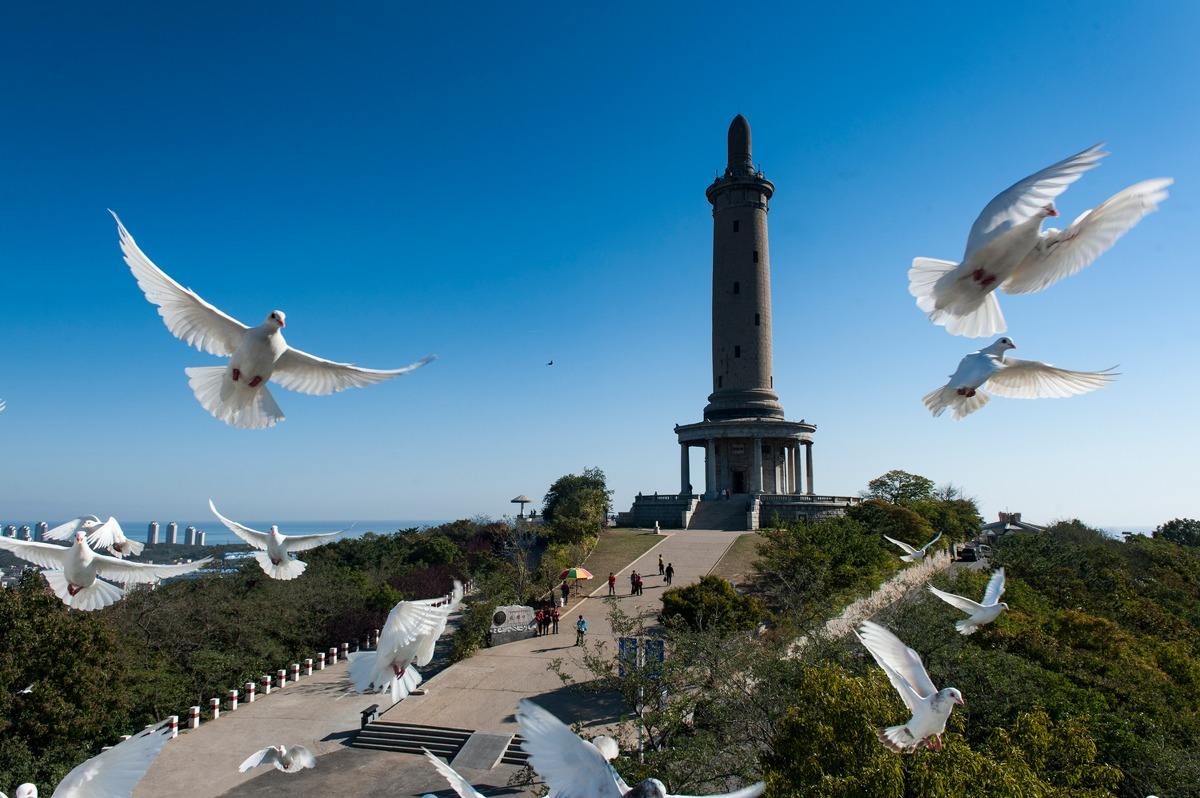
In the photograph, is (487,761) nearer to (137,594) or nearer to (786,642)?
(786,642)

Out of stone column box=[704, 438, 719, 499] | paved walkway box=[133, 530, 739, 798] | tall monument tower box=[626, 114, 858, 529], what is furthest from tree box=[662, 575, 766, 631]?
stone column box=[704, 438, 719, 499]

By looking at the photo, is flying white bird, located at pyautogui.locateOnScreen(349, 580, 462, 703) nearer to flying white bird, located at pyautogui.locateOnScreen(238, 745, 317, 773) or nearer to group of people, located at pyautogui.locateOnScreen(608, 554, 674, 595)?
flying white bird, located at pyautogui.locateOnScreen(238, 745, 317, 773)

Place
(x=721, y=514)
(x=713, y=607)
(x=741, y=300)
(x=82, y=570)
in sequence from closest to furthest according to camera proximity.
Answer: (x=82, y=570), (x=713, y=607), (x=721, y=514), (x=741, y=300)

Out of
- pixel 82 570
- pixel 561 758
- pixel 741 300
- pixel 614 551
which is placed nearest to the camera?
pixel 561 758

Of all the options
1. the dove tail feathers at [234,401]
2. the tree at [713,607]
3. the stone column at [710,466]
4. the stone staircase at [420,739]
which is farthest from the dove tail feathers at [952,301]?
the stone column at [710,466]

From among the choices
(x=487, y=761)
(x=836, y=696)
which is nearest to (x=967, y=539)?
(x=487, y=761)

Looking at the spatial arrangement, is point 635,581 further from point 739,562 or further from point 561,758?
point 561,758

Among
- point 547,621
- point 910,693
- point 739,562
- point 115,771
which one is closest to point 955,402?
point 910,693
